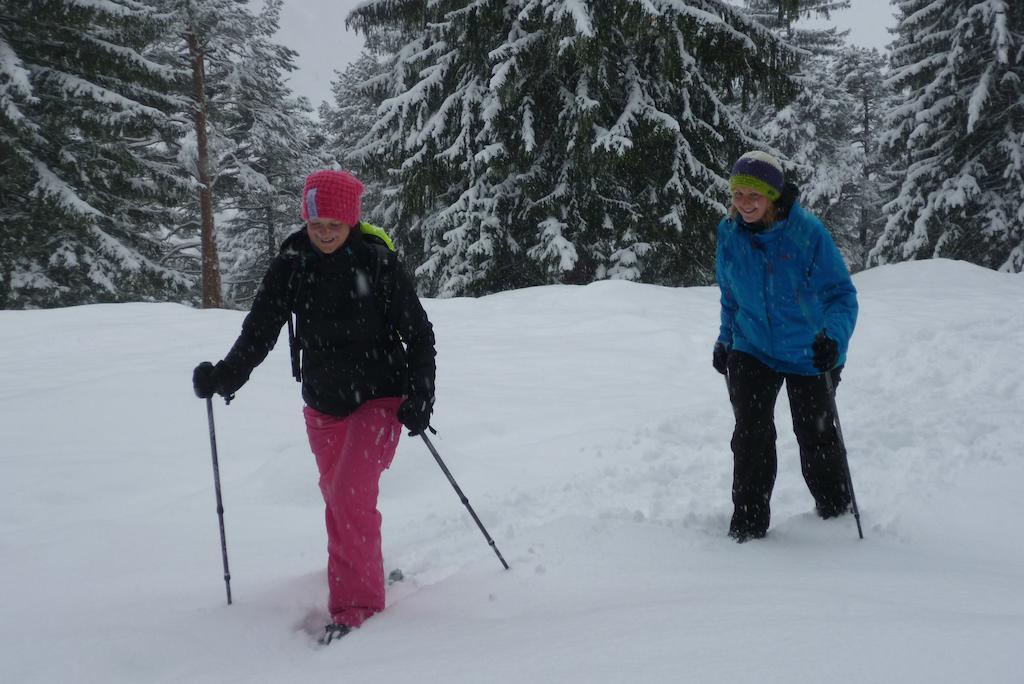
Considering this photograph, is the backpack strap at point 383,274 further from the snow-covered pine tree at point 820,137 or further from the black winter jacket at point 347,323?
the snow-covered pine tree at point 820,137

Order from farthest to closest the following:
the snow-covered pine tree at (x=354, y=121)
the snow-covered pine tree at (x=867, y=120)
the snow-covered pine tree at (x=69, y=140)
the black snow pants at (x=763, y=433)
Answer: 1. the snow-covered pine tree at (x=867, y=120)
2. the snow-covered pine tree at (x=354, y=121)
3. the snow-covered pine tree at (x=69, y=140)
4. the black snow pants at (x=763, y=433)

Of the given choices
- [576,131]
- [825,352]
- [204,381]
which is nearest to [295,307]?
[204,381]

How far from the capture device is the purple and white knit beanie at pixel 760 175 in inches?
115

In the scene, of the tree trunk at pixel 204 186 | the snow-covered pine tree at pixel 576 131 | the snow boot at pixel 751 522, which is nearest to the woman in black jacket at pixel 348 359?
the snow boot at pixel 751 522

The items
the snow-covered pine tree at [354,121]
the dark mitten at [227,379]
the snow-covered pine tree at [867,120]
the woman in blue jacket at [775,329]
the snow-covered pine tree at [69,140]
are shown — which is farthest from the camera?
the snow-covered pine tree at [867,120]

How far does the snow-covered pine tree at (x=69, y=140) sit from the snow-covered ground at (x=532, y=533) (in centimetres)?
869

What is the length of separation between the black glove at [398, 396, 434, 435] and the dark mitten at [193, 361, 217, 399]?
847 millimetres

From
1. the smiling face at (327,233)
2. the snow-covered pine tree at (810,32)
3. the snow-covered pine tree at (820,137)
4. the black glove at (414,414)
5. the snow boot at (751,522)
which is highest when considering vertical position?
the snow-covered pine tree at (810,32)

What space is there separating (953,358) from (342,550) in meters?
6.94

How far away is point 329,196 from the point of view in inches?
106

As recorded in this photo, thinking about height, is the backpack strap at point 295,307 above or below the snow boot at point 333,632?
above

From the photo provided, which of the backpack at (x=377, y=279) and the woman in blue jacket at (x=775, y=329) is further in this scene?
the woman in blue jacket at (x=775, y=329)

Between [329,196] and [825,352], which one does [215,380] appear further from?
[825,352]

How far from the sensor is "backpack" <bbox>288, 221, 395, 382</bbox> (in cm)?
282
